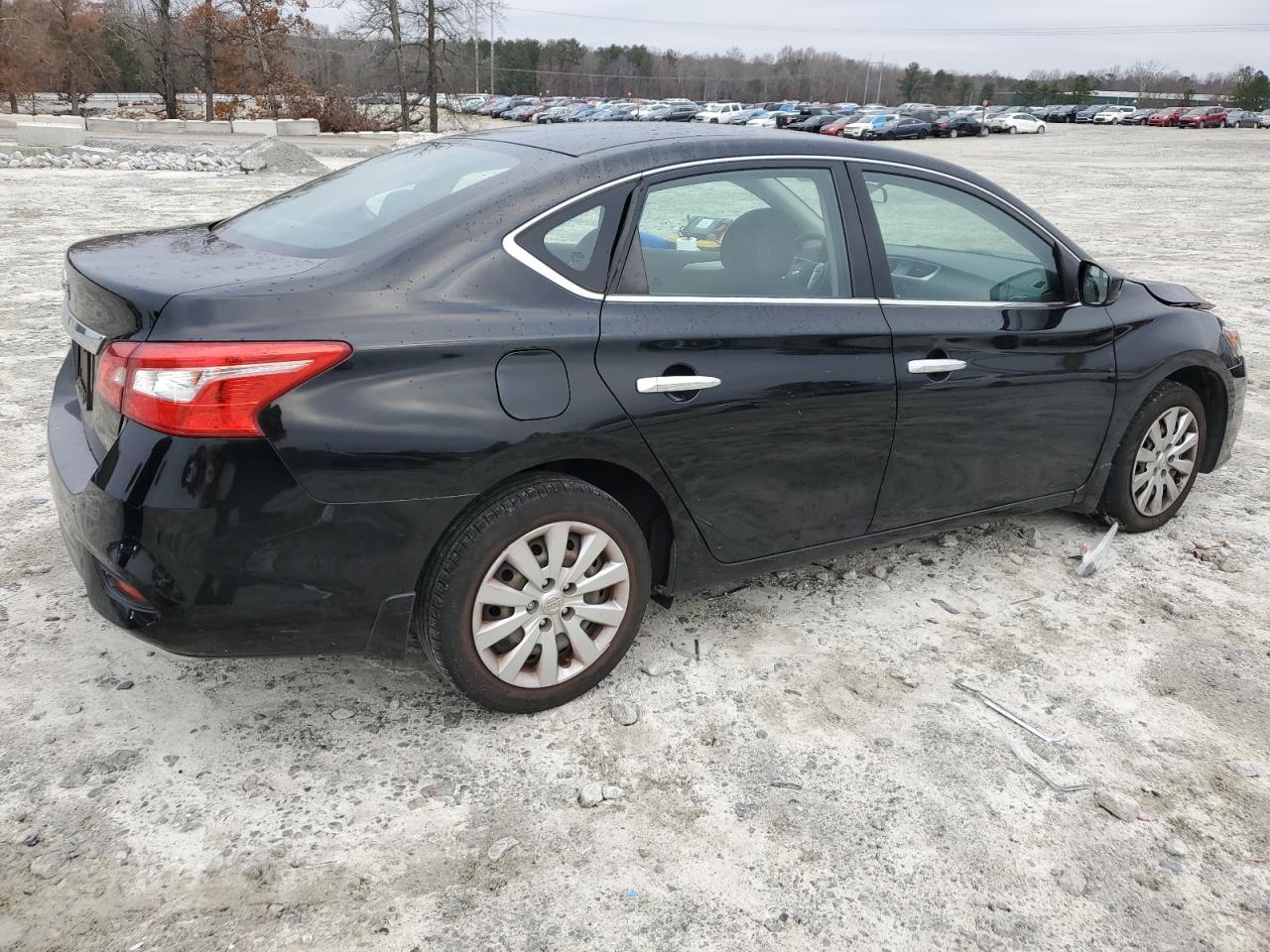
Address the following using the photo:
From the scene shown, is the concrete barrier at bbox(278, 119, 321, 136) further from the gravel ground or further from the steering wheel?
the steering wheel

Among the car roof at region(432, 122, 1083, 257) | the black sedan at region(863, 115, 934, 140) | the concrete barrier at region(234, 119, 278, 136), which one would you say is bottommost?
the car roof at region(432, 122, 1083, 257)

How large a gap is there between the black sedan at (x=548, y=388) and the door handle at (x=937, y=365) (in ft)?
0.04

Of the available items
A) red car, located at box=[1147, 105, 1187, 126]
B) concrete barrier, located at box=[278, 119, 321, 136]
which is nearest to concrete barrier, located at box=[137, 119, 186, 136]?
concrete barrier, located at box=[278, 119, 321, 136]

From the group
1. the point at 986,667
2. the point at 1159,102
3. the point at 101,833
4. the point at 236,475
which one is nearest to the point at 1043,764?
the point at 986,667

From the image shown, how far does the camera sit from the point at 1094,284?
4094 mm

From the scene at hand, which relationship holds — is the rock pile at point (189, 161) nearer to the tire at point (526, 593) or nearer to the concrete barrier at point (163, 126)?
the concrete barrier at point (163, 126)

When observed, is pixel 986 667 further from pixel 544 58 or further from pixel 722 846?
pixel 544 58

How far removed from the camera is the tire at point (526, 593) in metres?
2.83

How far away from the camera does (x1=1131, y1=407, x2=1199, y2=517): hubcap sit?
14.8 feet


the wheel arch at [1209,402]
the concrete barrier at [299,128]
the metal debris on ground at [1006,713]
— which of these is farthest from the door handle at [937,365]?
the concrete barrier at [299,128]

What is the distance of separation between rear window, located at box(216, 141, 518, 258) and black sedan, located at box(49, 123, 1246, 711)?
0.7 inches

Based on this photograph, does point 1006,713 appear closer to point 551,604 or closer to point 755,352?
point 755,352

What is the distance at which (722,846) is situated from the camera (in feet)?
8.79

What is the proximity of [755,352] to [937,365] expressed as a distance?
789 millimetres
